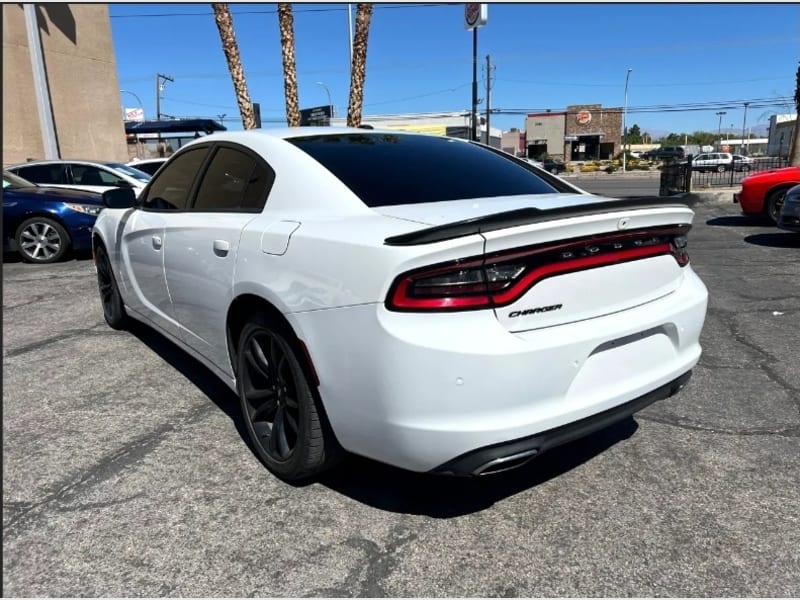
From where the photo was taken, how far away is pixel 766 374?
377 cm

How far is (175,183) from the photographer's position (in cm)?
366

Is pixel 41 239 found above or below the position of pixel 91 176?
below

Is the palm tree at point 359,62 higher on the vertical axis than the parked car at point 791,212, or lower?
higher

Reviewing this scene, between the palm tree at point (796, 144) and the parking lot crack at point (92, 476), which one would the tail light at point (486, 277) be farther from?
the palm tree at point (796, 144)

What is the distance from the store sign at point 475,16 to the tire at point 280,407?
2784 centimetres

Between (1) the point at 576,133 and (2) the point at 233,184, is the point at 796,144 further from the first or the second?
(1) the point at 576,133

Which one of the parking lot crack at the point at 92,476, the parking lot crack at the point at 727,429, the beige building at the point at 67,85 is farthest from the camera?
the beige building at the point at 67,85

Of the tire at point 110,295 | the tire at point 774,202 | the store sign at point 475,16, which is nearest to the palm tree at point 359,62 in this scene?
the tire at point 774,202

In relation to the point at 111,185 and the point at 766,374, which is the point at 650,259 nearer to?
the point at 766,374

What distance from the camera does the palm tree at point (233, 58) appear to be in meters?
13.1

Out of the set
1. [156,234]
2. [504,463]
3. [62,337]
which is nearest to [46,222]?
[62,337]

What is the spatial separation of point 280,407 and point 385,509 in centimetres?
63

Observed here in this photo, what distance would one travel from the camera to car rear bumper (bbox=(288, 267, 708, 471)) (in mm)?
1880

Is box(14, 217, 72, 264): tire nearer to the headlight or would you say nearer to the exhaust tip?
the headlight
